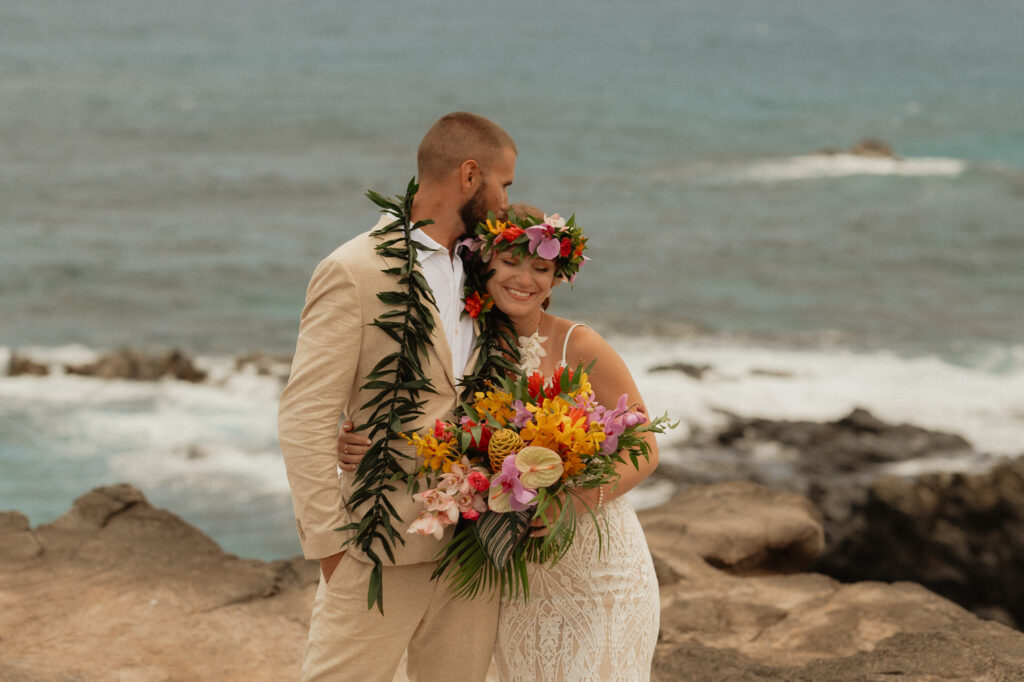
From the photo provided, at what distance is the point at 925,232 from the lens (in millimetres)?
28734

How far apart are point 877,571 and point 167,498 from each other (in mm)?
6911

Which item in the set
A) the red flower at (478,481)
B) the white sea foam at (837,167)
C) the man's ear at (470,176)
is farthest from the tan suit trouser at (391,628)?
the white sea foam at (837,167)

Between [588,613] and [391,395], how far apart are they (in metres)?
0.98

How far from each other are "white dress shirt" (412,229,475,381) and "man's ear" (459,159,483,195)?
209 mm

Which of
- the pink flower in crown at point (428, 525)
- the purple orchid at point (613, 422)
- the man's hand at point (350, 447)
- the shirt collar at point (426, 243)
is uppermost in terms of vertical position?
the shirt collar at point (426, 243)

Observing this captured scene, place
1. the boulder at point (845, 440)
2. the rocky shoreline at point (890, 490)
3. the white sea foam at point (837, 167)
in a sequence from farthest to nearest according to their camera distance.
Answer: the white sea foam at point (837, 167) → the boulder at point (845, 440) → the rocky shoreline at point (890, 490)

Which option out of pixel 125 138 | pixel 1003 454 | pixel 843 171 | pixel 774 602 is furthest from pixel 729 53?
pixel 774 602

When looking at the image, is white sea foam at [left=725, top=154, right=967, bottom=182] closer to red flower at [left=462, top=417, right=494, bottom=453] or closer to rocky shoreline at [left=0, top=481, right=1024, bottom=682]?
rocky shoreline at [left=0, top=481, right=1024, bottom=682]

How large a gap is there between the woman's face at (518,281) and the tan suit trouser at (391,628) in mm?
901

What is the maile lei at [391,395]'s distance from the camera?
368 cm

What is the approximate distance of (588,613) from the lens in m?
3.86

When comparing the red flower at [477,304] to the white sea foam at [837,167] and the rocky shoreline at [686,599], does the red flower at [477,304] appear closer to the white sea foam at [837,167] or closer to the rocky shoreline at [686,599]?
the rocky shoreline at [686,599]

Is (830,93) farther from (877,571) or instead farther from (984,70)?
(877,571)

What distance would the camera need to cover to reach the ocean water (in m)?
14.1
